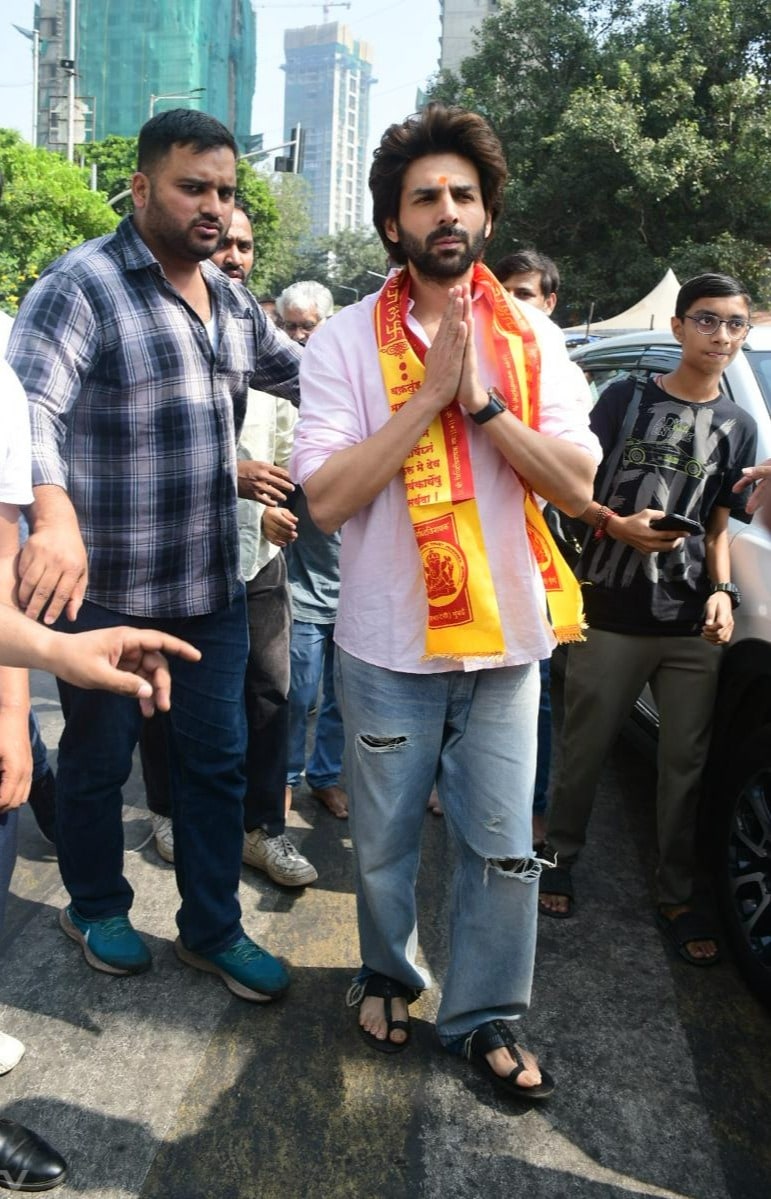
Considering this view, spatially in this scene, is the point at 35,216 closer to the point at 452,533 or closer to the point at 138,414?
the point at 138,414

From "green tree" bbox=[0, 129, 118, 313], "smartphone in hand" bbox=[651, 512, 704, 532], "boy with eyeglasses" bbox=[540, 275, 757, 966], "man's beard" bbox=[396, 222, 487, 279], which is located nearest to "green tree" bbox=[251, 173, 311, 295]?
"green tree" bbox=[0, 129, 118, 313]

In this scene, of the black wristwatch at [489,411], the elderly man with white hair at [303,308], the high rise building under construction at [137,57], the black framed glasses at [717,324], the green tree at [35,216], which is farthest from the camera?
the high rise building under construction at [137,57]

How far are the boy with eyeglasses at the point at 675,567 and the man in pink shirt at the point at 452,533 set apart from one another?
0.84 metres

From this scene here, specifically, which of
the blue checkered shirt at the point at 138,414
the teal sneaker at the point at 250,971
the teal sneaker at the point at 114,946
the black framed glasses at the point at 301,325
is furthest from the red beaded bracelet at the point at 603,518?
the black framed glasses at the point at 301,325

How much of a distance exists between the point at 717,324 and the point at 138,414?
1676 mm

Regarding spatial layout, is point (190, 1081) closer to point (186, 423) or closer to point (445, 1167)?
point (445, 1167)

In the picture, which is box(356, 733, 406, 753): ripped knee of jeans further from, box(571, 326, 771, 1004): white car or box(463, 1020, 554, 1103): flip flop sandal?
box(571, 326, 771, 1004): white car

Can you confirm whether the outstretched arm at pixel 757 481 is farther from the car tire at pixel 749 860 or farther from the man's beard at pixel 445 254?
the man's beard at pixel 445 254

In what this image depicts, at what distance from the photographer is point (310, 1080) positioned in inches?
99.3

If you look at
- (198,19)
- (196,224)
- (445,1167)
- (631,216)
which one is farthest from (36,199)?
(198,19)

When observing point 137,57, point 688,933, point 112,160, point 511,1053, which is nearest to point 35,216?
point 688,933

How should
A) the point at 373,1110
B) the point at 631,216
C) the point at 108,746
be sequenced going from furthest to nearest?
1. the point at 631,216
2. the point at 108,746
3. the point at 373,1110

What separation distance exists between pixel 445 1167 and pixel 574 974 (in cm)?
89

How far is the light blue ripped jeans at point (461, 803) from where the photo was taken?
7.90ft
